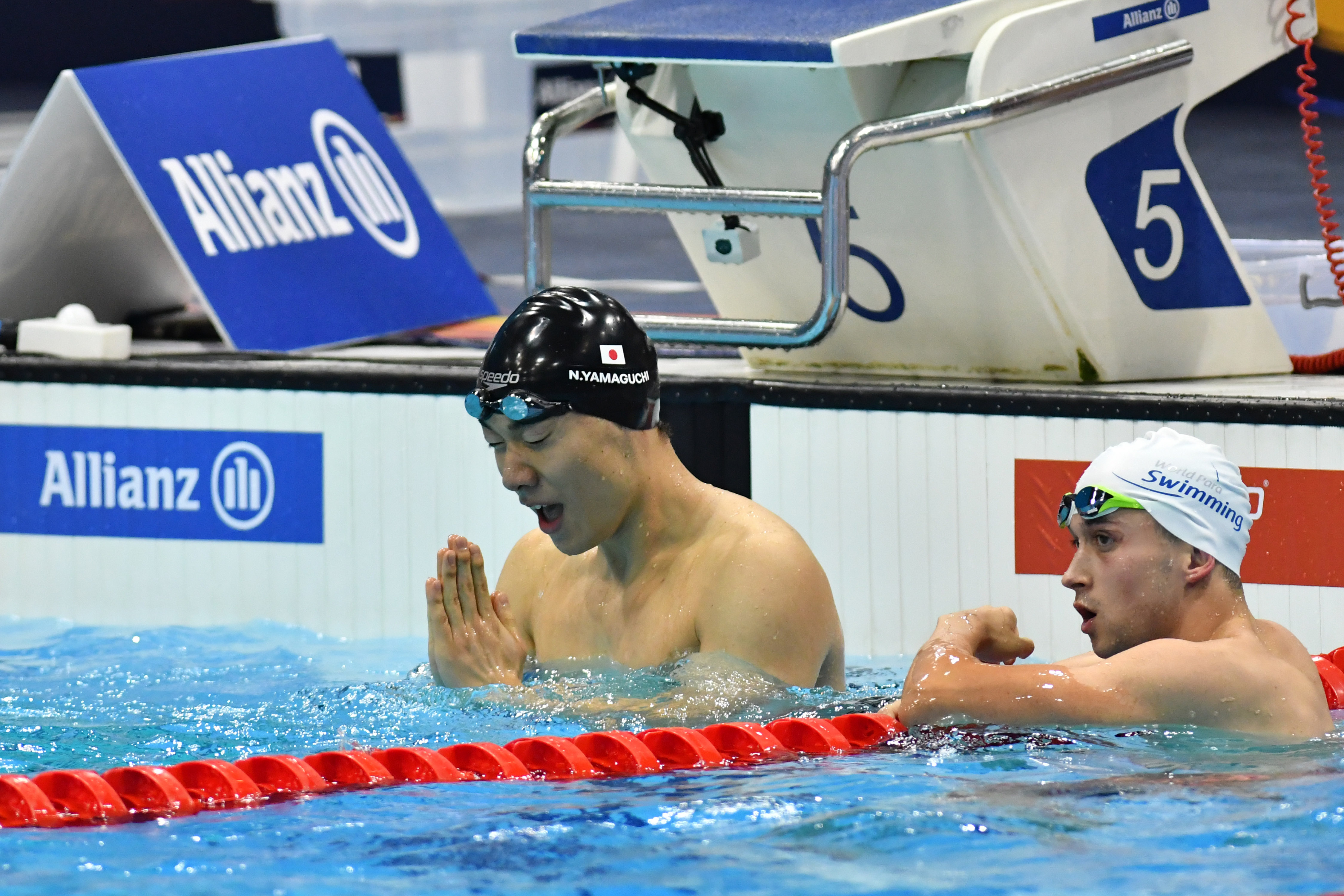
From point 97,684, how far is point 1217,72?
3.25m

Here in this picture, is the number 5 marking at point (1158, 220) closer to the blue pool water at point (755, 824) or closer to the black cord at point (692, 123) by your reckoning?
the black cord at point (692, 123)

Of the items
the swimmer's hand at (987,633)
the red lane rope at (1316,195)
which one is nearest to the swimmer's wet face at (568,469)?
the swimmer's hand at (987,633)

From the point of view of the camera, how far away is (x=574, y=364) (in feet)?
11.2

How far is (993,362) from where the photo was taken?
16.7 feet

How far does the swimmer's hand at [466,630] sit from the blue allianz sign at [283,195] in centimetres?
233

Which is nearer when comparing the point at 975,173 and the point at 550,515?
the point at 550,515

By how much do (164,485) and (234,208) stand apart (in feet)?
2.92

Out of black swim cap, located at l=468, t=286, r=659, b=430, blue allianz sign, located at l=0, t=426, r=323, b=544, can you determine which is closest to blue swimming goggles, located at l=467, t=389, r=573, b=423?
black swim cap, located at l=468, t=286, r=659, b=430

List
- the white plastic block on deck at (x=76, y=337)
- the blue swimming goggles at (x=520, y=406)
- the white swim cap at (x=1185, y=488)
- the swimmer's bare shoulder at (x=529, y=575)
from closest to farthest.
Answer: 1. the white swim cap at (x=1185, y=488)
2. the blue swimming goggles at (x=520, y=406)
3. the swimmer's bare shoulder at (x=529, y=575)
4. the white plastic block on deck at (x=76, y=337)

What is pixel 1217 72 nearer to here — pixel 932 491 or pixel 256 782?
pixel 932 491

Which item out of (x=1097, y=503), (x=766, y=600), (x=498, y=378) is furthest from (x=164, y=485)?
(x=1097, y=503)

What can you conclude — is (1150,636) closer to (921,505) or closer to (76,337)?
(921,505)

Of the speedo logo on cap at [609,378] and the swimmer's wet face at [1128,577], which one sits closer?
the swimmer's wet face at [1128,577]

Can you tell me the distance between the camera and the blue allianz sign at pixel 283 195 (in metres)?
5.70
